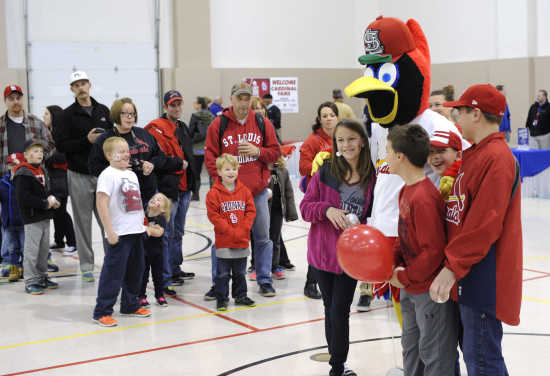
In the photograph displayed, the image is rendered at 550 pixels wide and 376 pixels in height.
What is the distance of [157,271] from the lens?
6371 millimetres

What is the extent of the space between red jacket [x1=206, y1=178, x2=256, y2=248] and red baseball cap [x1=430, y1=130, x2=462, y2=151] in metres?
2.58

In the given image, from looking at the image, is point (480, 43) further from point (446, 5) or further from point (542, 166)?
point (542, 166)

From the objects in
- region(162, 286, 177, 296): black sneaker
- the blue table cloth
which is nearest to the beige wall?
the blue table cloth

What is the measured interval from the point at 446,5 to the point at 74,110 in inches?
521

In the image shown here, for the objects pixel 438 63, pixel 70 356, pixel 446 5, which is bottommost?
pixel 70 356

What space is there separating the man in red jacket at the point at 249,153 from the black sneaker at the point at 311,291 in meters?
0.32

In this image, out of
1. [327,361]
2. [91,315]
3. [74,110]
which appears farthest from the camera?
[74,110]

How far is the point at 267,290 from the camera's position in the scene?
669cm

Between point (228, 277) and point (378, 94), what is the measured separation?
8.97 ft

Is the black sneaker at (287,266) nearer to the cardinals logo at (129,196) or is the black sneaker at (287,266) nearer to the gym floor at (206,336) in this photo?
the gym floor at (206,336)

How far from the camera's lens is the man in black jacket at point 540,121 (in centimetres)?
1538

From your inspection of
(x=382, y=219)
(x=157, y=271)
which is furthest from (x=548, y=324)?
(x=157, y=271)

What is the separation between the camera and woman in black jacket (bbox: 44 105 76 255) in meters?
8.76

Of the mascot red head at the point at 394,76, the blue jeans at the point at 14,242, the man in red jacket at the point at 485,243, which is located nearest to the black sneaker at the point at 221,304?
the blue jeans at the point at 14,242
